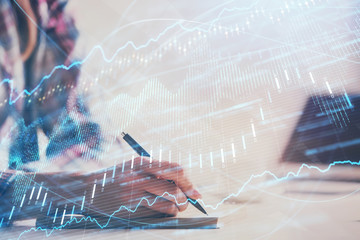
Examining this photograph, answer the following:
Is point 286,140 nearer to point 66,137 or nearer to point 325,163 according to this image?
point 325,163

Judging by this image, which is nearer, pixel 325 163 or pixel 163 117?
pixel 325 163

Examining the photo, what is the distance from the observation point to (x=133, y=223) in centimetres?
149

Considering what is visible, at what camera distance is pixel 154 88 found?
1.92m

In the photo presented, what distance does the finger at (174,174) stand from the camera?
54.3 inches

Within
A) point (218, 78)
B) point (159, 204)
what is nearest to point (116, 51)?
point (218, 78)

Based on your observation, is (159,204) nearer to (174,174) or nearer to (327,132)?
(174,174)

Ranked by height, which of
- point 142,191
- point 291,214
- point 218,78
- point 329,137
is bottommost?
point 291,214

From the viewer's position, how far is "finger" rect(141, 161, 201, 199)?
138 cm

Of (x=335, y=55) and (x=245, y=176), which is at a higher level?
(x=335, y=55)

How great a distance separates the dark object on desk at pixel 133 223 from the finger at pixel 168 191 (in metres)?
0.09

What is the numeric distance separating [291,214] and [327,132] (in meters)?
0.49

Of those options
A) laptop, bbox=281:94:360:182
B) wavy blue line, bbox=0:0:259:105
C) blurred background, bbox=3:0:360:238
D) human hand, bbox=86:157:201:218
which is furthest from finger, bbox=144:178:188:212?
wavy blue line, bbox=0:0:259:105

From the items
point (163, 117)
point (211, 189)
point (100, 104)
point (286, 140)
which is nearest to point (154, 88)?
point (163, 117)

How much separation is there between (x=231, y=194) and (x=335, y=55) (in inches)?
44.0
